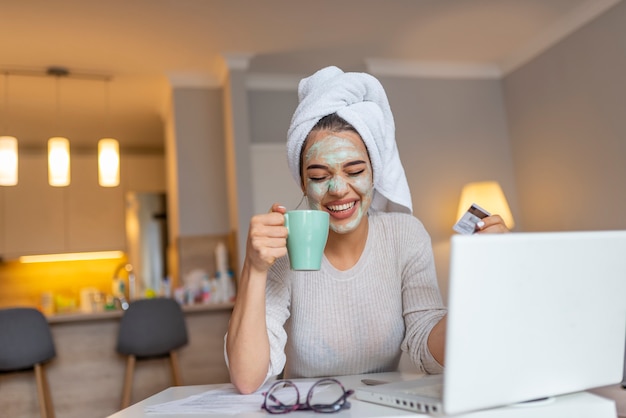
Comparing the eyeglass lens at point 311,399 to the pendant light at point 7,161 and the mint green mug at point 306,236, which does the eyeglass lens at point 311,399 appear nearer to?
the mint green mug at point 306,236

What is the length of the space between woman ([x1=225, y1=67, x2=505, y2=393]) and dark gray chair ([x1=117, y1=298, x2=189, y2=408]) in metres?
2.02

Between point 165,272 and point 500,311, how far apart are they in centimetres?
520

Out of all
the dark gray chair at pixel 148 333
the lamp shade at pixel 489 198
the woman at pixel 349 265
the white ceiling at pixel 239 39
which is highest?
Result: the white ceiling at pixel 239 39

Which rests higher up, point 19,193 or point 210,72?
point 210,72

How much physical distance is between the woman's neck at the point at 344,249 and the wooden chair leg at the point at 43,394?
7.52 feet

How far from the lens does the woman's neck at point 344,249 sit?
1255 mm

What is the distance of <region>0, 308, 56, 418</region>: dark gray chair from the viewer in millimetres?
2814

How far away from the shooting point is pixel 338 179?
46.1 inches

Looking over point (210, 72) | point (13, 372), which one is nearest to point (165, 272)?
point (210, 72)

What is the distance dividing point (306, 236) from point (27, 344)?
2488mm

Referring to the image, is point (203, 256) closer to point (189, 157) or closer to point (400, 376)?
point (189, 157)

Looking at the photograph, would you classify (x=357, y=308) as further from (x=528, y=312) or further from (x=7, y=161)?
(x=7, y=161)

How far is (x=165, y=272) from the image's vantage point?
5555mm

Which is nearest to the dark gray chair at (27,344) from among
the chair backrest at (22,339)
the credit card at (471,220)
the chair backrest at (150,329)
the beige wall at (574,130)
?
the chair backrest at (22,339)
